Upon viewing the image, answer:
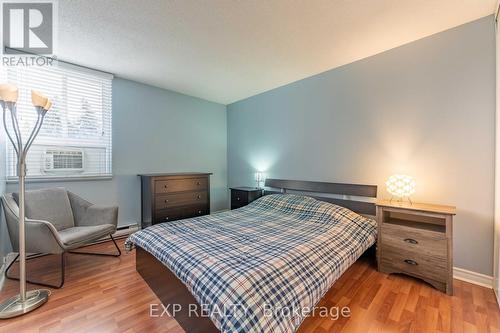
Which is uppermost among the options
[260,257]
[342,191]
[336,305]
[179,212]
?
[342,191]

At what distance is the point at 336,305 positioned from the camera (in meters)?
1.70

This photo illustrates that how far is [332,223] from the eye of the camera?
2.26 metres

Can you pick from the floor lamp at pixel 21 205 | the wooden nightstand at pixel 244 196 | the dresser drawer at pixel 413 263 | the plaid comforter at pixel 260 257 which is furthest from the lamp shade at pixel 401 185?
the floor lamp at pixel 21 205

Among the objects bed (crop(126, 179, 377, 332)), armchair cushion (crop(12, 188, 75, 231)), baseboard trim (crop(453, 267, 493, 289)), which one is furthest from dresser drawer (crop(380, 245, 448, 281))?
armchair cushion (crop(12, 188, 75, 231))

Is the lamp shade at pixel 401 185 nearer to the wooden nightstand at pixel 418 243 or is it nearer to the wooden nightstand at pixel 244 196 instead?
the wooden nightstand at pixel 418 243

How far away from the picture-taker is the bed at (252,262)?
43.9 inches

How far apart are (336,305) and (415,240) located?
39.9 inches

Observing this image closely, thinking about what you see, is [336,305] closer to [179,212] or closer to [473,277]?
[473,277]

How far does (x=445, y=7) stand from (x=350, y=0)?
2.81 feet

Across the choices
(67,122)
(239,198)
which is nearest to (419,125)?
(239,198)

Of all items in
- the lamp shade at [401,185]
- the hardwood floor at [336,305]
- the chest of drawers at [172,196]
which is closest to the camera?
the hardwood floor at [336,305]
